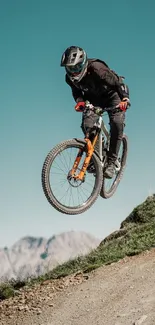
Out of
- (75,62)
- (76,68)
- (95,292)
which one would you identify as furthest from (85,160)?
(95,292)

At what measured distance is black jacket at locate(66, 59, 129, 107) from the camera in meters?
10.8

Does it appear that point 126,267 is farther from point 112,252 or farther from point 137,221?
point 137,221

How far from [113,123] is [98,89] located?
3.18 ft

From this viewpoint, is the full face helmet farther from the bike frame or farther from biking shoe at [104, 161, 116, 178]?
biking shoe at [104, 161, 116, 178]

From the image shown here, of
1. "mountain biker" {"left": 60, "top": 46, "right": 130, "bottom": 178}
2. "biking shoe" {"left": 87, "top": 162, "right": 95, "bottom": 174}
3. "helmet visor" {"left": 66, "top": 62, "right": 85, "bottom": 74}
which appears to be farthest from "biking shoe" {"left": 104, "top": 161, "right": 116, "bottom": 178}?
"helmet visor" {"left": 66, "top": 62, "right": 85, "bottom": 74}

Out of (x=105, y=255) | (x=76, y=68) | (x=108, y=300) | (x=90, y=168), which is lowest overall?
(x=108, y=300)

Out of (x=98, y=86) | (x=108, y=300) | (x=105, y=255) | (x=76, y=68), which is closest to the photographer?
(x=108, y=300)

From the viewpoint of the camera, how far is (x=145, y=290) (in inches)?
345

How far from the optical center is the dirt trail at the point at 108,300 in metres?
8.18

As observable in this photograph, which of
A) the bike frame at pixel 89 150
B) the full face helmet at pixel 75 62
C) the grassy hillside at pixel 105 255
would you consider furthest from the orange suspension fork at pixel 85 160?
the grassy hillside at pixel 105 255

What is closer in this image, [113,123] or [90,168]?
[90,168]

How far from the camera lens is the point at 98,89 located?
11.2 metres

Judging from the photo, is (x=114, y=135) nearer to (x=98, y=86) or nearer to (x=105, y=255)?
(x=98, y=86)

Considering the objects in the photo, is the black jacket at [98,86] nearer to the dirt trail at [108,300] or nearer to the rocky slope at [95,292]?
the rocky slope at [95,292]
